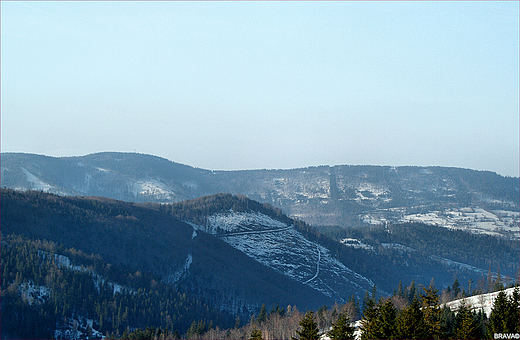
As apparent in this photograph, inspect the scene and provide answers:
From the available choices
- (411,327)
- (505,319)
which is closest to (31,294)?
(411,327)

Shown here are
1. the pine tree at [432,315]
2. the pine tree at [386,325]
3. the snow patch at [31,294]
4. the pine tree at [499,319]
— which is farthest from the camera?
the snow patch at [31,294]

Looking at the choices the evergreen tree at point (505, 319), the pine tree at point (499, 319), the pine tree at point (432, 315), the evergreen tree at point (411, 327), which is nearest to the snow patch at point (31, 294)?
the evergreen tree at point (411, 327)

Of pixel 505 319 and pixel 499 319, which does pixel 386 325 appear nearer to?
pixel 505 319

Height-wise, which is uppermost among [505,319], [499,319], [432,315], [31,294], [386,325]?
[432,315]

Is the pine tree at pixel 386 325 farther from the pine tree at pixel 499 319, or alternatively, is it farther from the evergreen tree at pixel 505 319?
the evergreen tree at pixel 505 319

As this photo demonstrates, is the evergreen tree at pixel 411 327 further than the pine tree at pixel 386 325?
No

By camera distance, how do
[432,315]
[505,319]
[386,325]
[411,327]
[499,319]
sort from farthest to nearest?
1. [499,319]
2. [505,319]
3. [432,315]
4. [386,325]
5. [411,327]

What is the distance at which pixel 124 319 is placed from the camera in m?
198

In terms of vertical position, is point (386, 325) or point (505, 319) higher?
point (386, 325)

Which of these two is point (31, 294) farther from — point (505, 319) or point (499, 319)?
point (505, 319)

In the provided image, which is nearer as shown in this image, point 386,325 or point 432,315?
point 386,325

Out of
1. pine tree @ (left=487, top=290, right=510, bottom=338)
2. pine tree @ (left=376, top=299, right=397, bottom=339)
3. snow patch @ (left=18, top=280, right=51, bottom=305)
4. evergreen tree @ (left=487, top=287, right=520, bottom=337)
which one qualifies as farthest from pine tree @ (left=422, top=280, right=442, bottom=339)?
snow patch @ (left=18, top=280, right=51, bottom=305)

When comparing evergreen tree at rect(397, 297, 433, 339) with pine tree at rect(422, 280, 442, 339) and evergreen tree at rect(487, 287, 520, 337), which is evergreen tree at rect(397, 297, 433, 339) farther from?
evergreen tree at rect(487, 287, 520, 337)

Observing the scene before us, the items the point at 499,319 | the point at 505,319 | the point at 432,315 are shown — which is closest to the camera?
the point at 432,315
